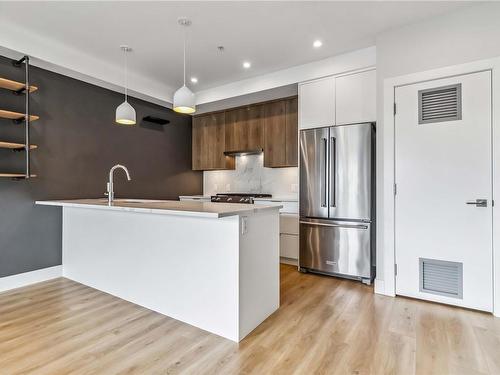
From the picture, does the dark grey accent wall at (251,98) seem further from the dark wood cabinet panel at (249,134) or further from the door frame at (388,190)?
the door frame at (388,190)

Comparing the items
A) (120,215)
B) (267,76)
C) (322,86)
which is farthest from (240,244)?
(267,76)

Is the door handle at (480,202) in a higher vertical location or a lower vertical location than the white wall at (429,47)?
lower

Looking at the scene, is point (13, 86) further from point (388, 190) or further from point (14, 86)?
point (388, 190)

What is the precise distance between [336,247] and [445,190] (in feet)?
4.34

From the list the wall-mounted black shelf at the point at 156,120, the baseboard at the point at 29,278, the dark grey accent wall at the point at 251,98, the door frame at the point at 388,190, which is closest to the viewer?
the door frame at the point at 388,190

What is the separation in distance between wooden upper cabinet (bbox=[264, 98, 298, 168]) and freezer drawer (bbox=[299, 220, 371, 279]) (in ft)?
3.82

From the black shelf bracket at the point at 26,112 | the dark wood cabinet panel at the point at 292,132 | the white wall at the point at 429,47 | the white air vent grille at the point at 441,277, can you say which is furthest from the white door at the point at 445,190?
the black shelf bracket at the point at 26,112

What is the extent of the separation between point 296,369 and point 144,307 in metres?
1.52

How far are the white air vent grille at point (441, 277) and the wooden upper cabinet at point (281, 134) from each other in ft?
7.21

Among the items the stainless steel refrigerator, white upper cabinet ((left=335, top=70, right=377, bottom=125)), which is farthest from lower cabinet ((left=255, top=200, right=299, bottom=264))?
white upper cabinet ((left=335, top=70, right=377, bottom=125))

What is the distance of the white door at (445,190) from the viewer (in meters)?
2.48

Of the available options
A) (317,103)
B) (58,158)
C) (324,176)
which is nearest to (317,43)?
(317,103)

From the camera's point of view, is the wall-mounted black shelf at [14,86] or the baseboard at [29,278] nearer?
the wall-mounted black shelf at [14,86]

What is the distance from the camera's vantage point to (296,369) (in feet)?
5.50
